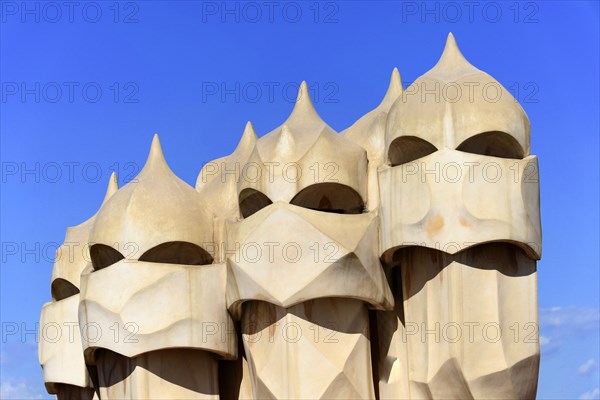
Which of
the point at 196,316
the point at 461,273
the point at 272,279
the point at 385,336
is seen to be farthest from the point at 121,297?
the point at 461,273

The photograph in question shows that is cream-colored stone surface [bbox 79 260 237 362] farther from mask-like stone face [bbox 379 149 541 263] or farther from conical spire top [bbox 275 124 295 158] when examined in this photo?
mask-like stone face [bbox 379 149 541 263]

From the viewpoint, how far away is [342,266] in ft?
59.2

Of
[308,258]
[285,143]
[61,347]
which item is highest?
[285,143]

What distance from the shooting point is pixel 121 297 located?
19.1 m

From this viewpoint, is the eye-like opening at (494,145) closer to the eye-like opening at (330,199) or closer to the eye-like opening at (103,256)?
the eye-like opening at (330,199)

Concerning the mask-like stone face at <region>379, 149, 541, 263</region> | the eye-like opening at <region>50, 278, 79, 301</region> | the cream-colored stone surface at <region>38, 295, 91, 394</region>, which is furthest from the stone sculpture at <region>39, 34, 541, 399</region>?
the eye-like opening at <region>50, 278, 79, 301</region>

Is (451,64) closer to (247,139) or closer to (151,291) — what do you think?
(247,139)

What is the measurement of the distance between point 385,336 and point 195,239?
3.51 m

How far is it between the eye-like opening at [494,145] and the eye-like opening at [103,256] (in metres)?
6.04

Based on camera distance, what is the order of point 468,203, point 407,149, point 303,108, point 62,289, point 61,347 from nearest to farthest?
point 468,203
point 407,149
point 303,108
point 61,347
point 62,289

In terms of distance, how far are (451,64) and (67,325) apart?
8.76m

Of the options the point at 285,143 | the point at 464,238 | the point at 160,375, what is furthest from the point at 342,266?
the point at 160,375

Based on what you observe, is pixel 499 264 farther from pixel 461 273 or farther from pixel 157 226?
pixel 157 226

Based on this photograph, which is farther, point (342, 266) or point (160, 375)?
point (160, 375)
